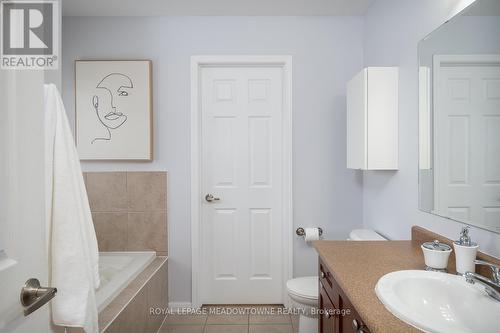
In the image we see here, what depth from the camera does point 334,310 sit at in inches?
53.9

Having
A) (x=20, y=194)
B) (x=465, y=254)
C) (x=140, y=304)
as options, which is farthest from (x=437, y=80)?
(x=140, y=304)

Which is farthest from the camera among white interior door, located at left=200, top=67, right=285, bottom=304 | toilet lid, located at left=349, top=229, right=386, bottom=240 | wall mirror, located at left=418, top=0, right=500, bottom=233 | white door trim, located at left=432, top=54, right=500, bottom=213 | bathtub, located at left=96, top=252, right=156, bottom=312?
white interior door, located at left=200, top=67, right=285, bottom=304

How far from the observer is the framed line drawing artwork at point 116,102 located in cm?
246

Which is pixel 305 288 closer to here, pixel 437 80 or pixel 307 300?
pixel 307 300

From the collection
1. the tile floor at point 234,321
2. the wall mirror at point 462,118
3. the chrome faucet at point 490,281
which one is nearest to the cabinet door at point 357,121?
the wall mirror at point 462,118

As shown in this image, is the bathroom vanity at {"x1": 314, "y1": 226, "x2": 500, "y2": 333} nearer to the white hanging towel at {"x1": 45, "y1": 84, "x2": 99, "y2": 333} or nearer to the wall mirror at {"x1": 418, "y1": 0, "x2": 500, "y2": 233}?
the wall mirror at {"x1": 418, "y1": 0, "x2": 500, "y2": 233}

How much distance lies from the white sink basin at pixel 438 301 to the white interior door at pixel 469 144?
298mm

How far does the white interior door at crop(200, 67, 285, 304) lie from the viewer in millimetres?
2588

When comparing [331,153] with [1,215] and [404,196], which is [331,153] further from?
[1,215]

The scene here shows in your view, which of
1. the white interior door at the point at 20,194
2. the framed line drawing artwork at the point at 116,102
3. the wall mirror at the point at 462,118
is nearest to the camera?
the white interior door at the point at 20,194

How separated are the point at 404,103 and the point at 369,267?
1.06 metres

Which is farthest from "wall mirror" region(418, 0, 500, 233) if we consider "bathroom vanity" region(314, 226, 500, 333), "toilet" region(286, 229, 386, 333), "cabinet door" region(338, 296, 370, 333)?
"toilet" region(286, 229, 386, 333)

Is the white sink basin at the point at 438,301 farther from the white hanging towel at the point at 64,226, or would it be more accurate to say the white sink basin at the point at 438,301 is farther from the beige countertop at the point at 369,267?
the white hanging towel at the point at 64,226

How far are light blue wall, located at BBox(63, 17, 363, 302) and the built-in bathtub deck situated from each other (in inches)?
7.4
